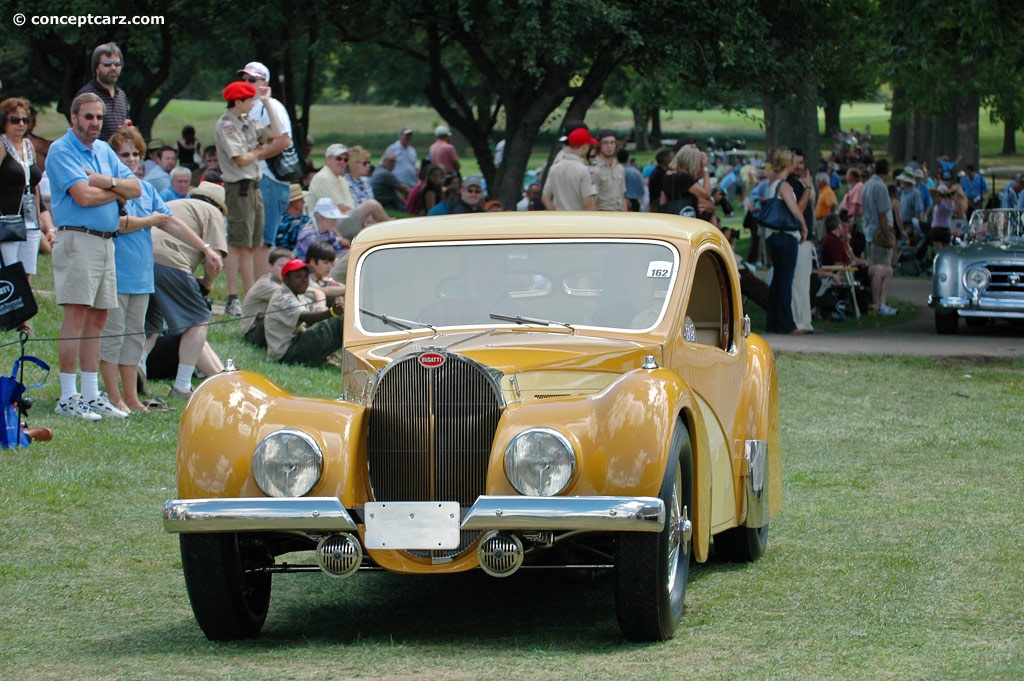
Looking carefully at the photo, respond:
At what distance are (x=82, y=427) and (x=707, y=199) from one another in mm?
8203

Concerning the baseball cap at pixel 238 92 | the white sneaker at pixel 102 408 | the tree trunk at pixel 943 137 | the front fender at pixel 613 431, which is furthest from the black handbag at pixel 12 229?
the tree trunk at pixel 943 137

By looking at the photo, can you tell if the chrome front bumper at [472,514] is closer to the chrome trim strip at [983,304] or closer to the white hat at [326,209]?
the white hat at [326,209]

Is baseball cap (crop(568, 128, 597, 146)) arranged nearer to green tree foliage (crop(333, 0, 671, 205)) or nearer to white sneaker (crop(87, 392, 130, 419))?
green tree foliage (crop(333, 0, 671, 205))

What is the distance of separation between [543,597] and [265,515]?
1.62 meters

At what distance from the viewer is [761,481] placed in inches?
274

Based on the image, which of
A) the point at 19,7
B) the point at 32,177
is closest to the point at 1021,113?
the point at 19,7

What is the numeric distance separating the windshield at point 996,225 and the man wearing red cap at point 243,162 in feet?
29.5

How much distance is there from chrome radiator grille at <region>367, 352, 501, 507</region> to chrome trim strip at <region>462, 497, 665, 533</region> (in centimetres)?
50

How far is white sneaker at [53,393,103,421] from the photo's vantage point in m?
9.87

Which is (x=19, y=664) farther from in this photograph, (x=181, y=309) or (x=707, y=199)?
(x=707, y=199)

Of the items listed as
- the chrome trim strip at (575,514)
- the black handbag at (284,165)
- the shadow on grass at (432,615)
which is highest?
the black handbag at (284,165)

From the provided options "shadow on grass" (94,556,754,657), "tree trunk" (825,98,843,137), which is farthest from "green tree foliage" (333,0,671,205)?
"tree trunk" (825,98,843,137)

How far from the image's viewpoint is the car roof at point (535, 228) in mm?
6723

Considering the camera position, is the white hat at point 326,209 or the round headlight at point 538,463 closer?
the round headlight at point 538,463
